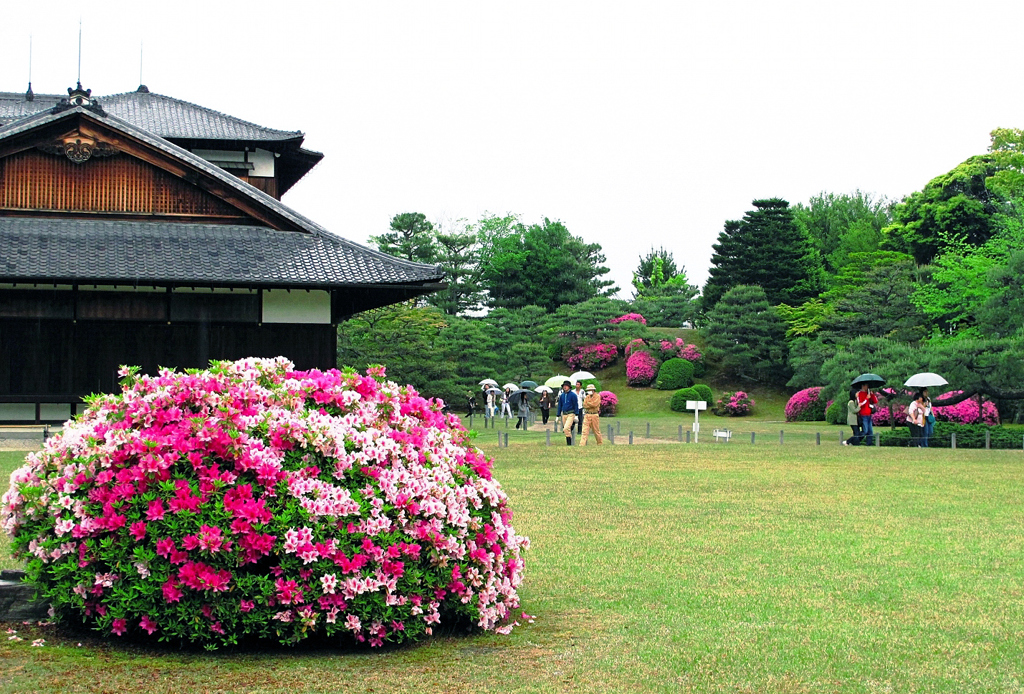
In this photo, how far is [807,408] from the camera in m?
49.5

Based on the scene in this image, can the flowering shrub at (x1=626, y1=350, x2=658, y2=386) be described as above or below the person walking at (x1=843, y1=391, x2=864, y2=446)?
above

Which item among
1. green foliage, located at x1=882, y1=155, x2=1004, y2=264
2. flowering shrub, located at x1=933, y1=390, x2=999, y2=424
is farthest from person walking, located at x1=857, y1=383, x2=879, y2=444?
green foliage, located at x1=882, y1=155, x2=1004, y2=264

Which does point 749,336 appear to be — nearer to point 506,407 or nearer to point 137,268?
point 506,407

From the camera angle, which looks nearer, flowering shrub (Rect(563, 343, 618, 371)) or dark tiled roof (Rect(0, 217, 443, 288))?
dark tiled roof (Rect(0, 217, 443, 288))

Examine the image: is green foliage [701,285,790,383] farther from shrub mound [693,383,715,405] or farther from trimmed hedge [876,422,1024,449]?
trimmed hedge [876,422,1024,449]

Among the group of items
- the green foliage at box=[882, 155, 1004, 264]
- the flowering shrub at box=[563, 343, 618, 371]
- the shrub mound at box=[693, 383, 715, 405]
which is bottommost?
the shrub mound at box=[693, 383, 715, 405]

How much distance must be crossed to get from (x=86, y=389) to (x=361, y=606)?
59.4 ft

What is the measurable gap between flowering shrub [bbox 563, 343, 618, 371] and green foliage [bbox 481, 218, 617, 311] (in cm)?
660

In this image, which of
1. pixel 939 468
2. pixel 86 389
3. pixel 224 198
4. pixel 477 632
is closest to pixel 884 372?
pixel 939 468

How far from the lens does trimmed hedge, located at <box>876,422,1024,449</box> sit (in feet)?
89.4

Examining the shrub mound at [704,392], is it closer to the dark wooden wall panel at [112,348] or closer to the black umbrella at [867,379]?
the black umbrella at [867,379]

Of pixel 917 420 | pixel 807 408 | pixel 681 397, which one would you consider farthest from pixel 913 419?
pixel 681 397

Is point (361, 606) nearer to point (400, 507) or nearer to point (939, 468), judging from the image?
point (400, 507)

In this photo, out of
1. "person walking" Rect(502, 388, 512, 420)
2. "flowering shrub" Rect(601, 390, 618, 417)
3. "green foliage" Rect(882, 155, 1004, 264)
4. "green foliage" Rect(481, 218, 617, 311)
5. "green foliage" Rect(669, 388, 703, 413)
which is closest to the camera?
"person walking" Rect(502, 388, 512, 420)
